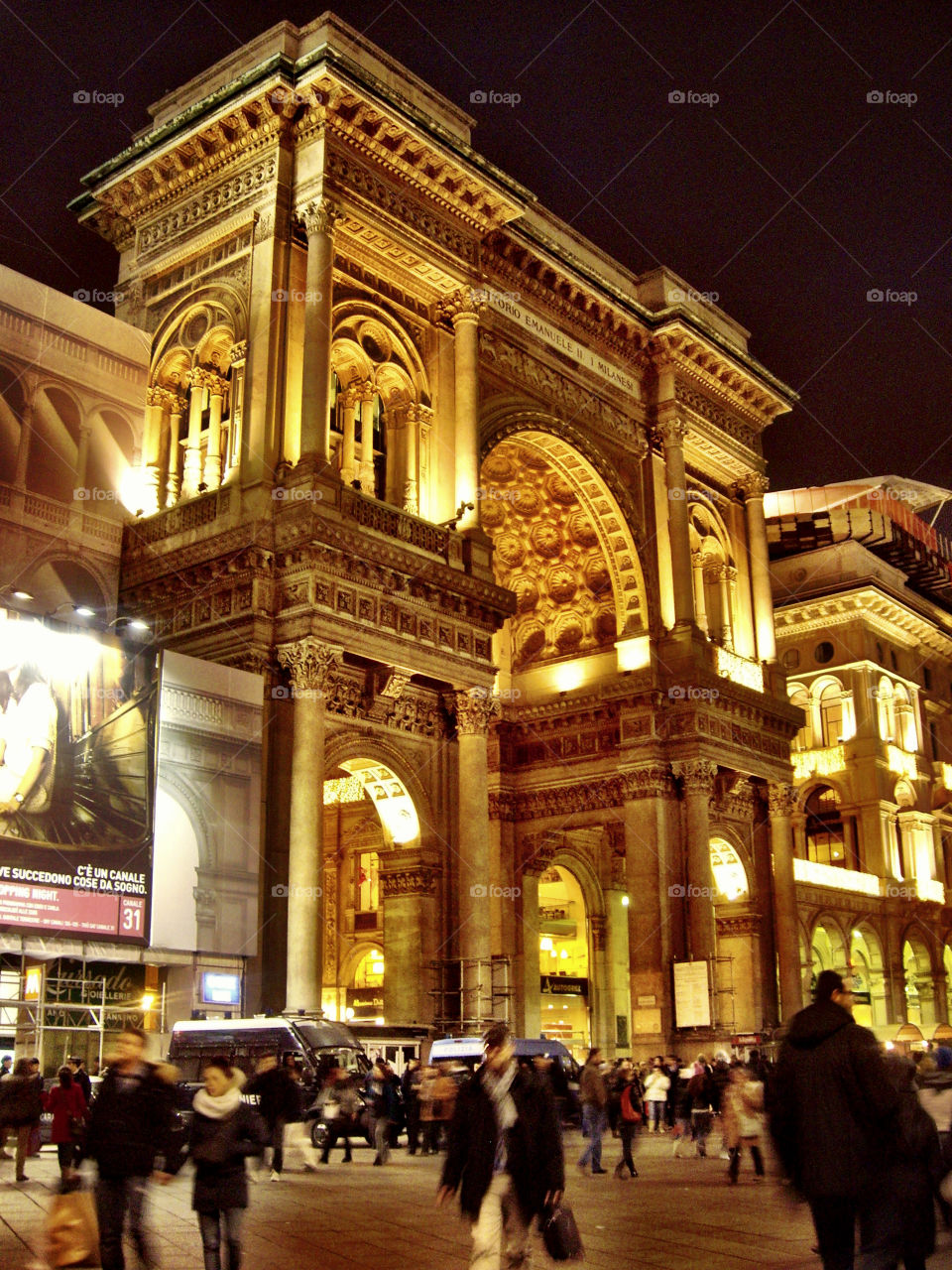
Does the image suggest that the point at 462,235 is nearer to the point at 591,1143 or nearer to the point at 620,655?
the point at 620,655

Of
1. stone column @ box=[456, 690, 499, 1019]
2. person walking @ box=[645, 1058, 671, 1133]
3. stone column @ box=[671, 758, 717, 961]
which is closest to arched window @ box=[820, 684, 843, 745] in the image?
stone column @ box=[671, 758, 717, 961]

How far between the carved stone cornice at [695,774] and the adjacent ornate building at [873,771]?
616 inches

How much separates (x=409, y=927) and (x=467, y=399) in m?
10.1

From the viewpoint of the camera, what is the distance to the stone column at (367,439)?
2627cm

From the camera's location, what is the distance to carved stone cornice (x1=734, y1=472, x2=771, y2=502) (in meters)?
37.4

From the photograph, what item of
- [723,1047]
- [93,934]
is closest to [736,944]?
[723,1047]

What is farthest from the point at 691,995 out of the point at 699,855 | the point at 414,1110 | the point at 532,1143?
the point at 532,1143

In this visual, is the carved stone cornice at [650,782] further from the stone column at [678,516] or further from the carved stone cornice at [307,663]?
the carved stone cornice at [307,663]

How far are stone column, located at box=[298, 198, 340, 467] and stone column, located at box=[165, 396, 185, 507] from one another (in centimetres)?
357

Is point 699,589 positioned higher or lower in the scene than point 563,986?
higher

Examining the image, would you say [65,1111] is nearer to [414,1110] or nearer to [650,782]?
[414,1110]

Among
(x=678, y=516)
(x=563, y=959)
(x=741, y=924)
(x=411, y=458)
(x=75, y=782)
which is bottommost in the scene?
(x=563, y=959)

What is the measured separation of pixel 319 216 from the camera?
24359 mm

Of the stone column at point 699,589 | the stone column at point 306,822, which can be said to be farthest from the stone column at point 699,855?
the stone column at point 306,822
